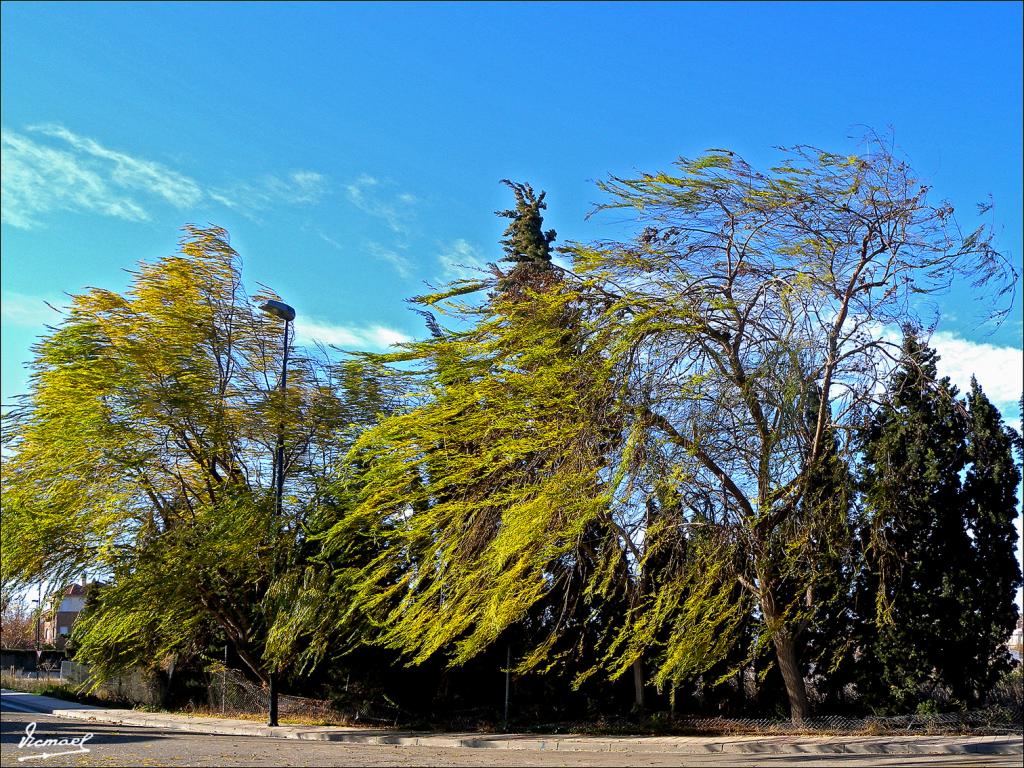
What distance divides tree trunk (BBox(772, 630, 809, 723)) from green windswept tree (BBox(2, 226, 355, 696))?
10.2m

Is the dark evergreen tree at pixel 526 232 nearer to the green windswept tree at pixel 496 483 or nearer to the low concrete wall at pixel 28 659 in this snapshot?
the green windswept tree at pixel 496 483

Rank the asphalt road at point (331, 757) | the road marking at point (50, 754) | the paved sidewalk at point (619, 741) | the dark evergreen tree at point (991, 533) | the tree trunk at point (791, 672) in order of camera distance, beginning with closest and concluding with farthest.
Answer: the road marking at point (50, 754), the asphalt road at point (331, 757), the paved sidewalk at point (619, 741), the dark evergreen tree at point (991, 533), the tree trunk at point (791, 672)

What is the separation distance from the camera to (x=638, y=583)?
18.0 meters

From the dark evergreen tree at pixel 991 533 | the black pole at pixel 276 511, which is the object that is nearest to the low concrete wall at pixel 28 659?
the black pole at pixel 276 511

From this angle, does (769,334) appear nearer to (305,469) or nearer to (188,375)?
(305,469)

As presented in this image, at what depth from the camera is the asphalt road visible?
1237cm

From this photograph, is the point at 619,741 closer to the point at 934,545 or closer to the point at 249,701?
the point at 934,545

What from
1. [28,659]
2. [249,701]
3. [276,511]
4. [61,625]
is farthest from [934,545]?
[61,625]

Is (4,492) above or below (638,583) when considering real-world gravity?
above

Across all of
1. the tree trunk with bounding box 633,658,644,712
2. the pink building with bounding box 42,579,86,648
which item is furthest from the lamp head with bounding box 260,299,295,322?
the pink building with bounding box 42,579,86,648

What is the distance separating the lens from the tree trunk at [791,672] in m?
16.5

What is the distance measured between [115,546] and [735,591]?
14.2m

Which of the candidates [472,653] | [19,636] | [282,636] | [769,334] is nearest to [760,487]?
[769,334]

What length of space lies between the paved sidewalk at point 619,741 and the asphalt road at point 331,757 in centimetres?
57
